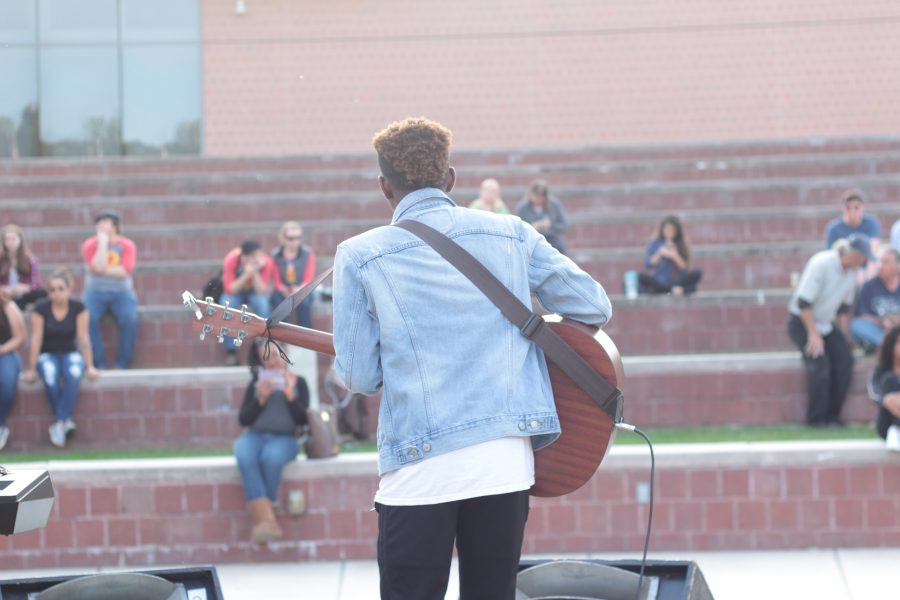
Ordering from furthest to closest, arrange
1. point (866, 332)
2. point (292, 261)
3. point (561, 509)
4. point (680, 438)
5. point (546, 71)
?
point (546, 71) < point (292, 261) < point (866, 332) < point (680, 438) < point (561, 509)

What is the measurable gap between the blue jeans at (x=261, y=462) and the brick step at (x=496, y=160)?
30.2ft

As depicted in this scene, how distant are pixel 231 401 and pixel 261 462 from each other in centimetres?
200

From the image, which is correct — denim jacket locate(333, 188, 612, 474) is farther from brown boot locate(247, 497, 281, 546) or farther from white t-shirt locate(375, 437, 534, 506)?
brown boot locate(247, 497, 281, 546)

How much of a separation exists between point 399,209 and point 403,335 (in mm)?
364

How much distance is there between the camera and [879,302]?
10273 mm

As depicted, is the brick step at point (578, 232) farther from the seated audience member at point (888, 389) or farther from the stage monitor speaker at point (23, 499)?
the stage monitor speaker at point (23, 499)

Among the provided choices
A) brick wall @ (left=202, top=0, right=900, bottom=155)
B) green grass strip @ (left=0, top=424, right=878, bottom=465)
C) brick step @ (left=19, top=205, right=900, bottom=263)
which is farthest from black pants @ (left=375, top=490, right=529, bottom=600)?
brick wall @ (left=202, top=0, right=900, bottom=155)

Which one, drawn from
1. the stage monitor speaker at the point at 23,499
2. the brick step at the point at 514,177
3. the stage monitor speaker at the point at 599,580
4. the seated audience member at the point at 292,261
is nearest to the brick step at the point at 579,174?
the brick step at the point at 514,177

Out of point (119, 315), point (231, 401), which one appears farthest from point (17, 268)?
point (231, 401)

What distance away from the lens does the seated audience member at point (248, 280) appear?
1070 centimetres

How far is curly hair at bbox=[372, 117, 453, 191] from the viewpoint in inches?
138

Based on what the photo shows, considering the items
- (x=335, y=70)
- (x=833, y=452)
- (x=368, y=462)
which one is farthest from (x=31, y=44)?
(x=833, y=452)

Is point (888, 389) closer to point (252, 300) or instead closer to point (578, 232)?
point (252, 300)

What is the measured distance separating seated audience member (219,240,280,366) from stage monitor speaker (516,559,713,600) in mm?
6306
